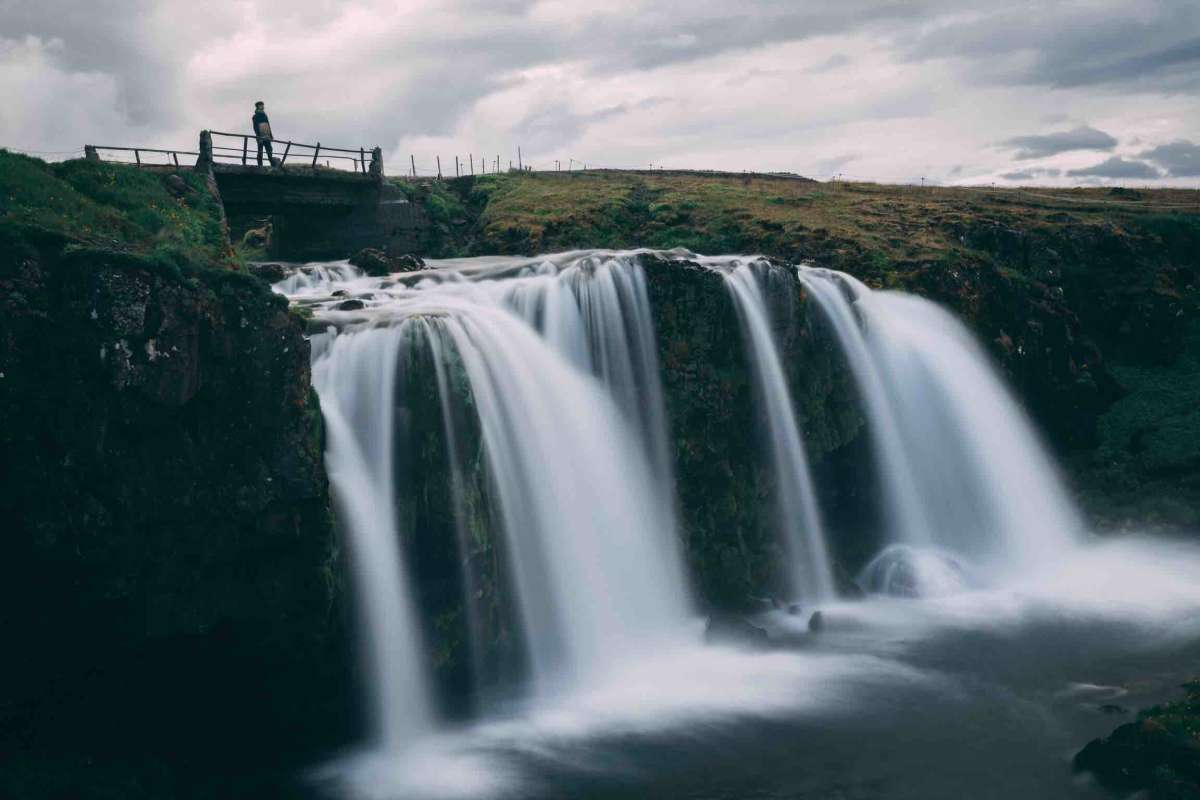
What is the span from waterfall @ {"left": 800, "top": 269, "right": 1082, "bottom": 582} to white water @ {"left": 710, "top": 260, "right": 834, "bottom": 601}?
2.56 meters

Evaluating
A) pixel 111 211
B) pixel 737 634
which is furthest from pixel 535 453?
pixel 111 211

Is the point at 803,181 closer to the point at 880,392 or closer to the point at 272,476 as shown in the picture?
the point at 880,392

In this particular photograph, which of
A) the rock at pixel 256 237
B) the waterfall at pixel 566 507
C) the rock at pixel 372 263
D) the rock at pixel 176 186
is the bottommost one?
the waterfall at pixel 566 507

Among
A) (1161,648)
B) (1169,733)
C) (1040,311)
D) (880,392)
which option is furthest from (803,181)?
(1169,733)

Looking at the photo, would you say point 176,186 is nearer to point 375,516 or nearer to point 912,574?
point 375,516

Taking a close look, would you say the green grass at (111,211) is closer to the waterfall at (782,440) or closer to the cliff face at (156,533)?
the cliff face at (156,533)

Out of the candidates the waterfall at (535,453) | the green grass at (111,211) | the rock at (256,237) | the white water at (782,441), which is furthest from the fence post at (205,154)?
the white water at (782,441)

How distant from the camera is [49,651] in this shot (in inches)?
515

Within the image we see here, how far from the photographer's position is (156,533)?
1355cm

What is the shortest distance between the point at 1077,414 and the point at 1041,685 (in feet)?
50.0

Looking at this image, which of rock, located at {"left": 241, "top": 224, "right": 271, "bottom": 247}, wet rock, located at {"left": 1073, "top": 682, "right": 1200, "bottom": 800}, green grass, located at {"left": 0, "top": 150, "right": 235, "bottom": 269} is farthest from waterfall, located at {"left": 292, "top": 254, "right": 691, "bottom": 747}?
rock, located at {"left": 241, "top": 224, "right": 271, "bottom": 247}

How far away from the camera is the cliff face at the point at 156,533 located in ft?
41.6

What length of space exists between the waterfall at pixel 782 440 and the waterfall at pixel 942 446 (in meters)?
2.59

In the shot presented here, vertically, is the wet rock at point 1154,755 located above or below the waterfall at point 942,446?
below
